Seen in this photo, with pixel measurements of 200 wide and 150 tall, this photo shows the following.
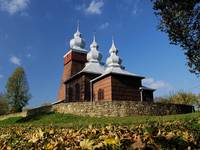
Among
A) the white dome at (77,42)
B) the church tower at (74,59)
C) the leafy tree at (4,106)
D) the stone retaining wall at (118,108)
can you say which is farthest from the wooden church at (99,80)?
the leafy tree at (4,106)

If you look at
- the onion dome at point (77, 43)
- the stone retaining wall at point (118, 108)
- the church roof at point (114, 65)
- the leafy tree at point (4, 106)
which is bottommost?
the stone retaining wall at point (118, 108)

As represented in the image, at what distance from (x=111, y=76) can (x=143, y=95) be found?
657cm

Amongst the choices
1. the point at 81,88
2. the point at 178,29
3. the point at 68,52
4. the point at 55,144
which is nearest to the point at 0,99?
the point at 68,52

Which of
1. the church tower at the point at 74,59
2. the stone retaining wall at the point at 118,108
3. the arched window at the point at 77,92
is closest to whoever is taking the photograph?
the stone retaining wall at the point at 118,108

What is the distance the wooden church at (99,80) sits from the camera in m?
40.9

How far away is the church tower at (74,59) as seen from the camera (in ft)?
183

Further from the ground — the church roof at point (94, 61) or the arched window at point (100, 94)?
the church roof at point (94, 61)

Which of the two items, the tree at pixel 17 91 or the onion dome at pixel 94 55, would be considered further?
the tree at pixel 17 91

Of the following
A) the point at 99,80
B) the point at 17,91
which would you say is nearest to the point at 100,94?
the point at 99,80

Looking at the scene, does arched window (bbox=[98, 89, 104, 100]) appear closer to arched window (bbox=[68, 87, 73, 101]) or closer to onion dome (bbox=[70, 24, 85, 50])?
arched window (bbox=[68, 87, 73, 101])

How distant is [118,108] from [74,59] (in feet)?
82.9

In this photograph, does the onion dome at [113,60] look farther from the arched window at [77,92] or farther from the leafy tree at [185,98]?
the leafy tree at [185,98]

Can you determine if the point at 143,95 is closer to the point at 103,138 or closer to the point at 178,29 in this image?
the point at 178,29

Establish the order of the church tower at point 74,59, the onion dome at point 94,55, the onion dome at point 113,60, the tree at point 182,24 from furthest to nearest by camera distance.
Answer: the church tower at point 74,59
the onion dome at point 94,55
the onion dome at point 113,60
the tree at point 182,24
